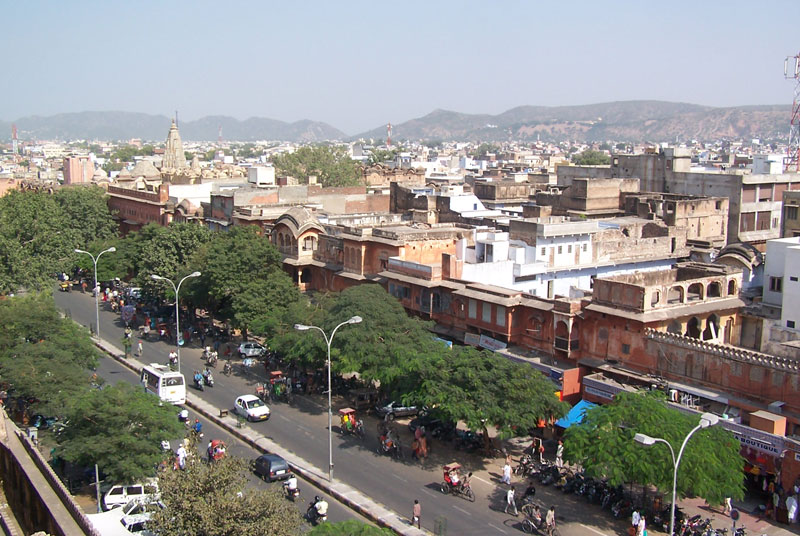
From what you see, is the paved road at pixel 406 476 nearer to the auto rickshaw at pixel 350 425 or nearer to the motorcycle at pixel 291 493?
the auto rickshaw at pixel 350 425

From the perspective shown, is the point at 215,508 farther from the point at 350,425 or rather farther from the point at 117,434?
the point at 350,425

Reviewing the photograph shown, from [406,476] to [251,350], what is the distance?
1836 cm

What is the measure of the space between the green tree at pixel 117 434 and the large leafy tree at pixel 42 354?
1.71 meters

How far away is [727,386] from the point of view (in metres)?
30.0

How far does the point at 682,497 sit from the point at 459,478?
742cm

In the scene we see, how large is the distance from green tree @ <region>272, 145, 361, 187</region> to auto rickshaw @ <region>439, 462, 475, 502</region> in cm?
8304

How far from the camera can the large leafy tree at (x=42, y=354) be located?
3303 centimetres

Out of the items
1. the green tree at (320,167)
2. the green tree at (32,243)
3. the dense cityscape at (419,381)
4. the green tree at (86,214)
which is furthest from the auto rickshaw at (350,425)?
the green tree at (320,167)

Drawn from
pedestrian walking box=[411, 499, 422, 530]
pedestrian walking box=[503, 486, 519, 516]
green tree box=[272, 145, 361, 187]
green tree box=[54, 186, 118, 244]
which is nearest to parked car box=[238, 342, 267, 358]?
pedestrian walking box=[411, 499, 422, 530]

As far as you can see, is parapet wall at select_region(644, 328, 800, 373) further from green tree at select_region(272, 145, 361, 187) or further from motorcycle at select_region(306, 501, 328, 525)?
green tree at select_region(272, 145, 361, 187)

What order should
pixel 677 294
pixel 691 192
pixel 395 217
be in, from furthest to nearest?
pixel 691 192 < pixel 395 217 < pixel 677 294

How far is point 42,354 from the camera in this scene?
34.7 m

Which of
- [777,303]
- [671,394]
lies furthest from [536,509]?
[777,303]

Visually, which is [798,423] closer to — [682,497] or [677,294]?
[682,497]
